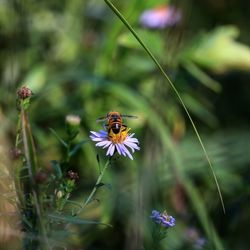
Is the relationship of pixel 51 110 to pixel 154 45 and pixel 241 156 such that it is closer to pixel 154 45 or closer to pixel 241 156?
pixel 154 45

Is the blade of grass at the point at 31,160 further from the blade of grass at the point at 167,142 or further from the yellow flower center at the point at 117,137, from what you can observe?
the blade of grass at the point at 167,142

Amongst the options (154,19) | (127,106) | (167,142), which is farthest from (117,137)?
(154,19)

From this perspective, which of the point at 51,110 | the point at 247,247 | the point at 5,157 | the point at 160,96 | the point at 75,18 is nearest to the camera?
the point at 5,157

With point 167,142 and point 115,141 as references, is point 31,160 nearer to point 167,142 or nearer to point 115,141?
point 115,141

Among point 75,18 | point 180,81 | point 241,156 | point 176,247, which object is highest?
point 75,18

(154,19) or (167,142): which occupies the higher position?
(154,19)

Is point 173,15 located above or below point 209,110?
below

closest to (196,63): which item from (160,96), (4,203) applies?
(160,96)

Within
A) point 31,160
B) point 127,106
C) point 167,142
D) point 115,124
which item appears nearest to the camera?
point 31,160

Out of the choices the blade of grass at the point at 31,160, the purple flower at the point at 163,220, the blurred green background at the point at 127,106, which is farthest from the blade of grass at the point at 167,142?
the blade of grass at the point at 31,160

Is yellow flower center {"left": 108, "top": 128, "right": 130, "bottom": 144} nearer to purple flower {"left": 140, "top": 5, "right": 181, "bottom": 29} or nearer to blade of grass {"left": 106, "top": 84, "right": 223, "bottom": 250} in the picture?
blade of grass {"left": 106, "top": 84, "right": 223, "bottom": 250}
